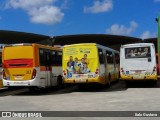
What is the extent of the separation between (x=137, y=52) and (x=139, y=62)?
2.25 ft

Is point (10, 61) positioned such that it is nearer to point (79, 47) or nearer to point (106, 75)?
point (79, 47)

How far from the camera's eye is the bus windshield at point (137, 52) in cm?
2428

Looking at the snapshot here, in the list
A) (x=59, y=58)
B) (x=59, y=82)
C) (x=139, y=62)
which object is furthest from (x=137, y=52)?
(x=59, y=82)

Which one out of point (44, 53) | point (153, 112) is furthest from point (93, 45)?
point (153, 112)

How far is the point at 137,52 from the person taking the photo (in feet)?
80.3

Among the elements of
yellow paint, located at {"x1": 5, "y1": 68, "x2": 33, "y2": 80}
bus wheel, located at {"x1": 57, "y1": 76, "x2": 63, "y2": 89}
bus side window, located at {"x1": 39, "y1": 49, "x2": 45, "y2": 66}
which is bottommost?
bus wheel, located at {"x1": 57, "y1": 76, "x2": 63, "y2": 89}

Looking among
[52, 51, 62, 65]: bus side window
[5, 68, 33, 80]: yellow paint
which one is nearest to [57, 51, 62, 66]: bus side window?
[52, 51, 62, 65]: bus side window

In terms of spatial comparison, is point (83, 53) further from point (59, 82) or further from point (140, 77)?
point (140, 77)

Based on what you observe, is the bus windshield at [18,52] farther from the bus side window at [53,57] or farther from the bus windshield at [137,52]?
the bus windshield at [137,52]

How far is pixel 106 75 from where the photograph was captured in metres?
24.4

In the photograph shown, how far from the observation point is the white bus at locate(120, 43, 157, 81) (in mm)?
23828

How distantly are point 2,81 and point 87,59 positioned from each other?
4.69 meters

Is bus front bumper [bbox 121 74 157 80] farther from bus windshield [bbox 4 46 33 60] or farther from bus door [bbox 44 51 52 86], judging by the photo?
bus windshield [bbox 4 46 33 60]

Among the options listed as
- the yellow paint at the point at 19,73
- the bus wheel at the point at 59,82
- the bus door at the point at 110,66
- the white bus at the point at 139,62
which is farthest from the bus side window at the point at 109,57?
the yellow paint at the point at 19,73
